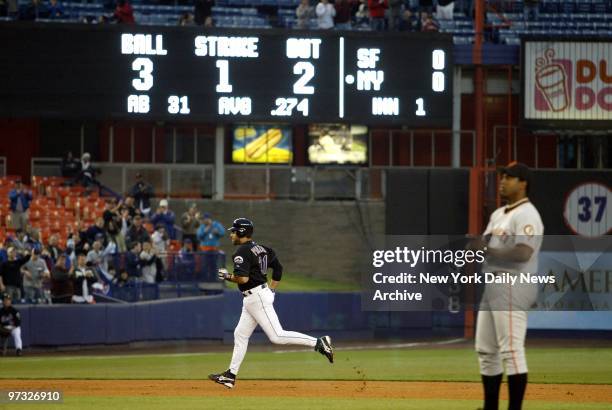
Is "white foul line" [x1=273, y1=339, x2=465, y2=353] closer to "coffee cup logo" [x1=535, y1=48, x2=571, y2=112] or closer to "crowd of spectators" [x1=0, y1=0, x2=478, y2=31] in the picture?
"coffee cup logo" [x1=535, y1=48, x2=571, y2=112]

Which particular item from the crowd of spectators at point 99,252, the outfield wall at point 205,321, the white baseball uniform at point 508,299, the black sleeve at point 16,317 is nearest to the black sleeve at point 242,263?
the white baseball uniform at point 508,299

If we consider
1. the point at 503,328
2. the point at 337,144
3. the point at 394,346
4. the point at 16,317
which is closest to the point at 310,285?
the point at 394,346

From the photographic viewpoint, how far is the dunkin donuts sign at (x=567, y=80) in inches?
1024

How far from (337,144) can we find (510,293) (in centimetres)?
2006

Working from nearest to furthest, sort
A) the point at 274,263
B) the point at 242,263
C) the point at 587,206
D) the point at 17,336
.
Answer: the point at 242,263 → the point at 274,263 → the point at 17,336 → the point at 587,206

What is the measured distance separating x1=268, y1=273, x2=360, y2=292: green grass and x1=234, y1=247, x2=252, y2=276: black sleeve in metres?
12.5

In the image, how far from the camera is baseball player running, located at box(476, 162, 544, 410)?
8586 millimetres

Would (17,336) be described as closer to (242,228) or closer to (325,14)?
(242,228)

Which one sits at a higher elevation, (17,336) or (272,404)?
(272,404)

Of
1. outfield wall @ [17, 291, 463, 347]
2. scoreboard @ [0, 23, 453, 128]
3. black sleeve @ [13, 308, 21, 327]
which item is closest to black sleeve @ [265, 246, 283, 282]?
black sleeve @ [13, 308, 21, 327]

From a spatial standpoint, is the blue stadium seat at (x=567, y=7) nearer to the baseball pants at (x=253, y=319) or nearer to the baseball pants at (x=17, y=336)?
the baseball pants at (x=17, y=336)

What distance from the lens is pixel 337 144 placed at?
28.6 meters

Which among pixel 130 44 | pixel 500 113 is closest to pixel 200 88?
pixel 130 44

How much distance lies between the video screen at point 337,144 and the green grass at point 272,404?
16043 millimetres
